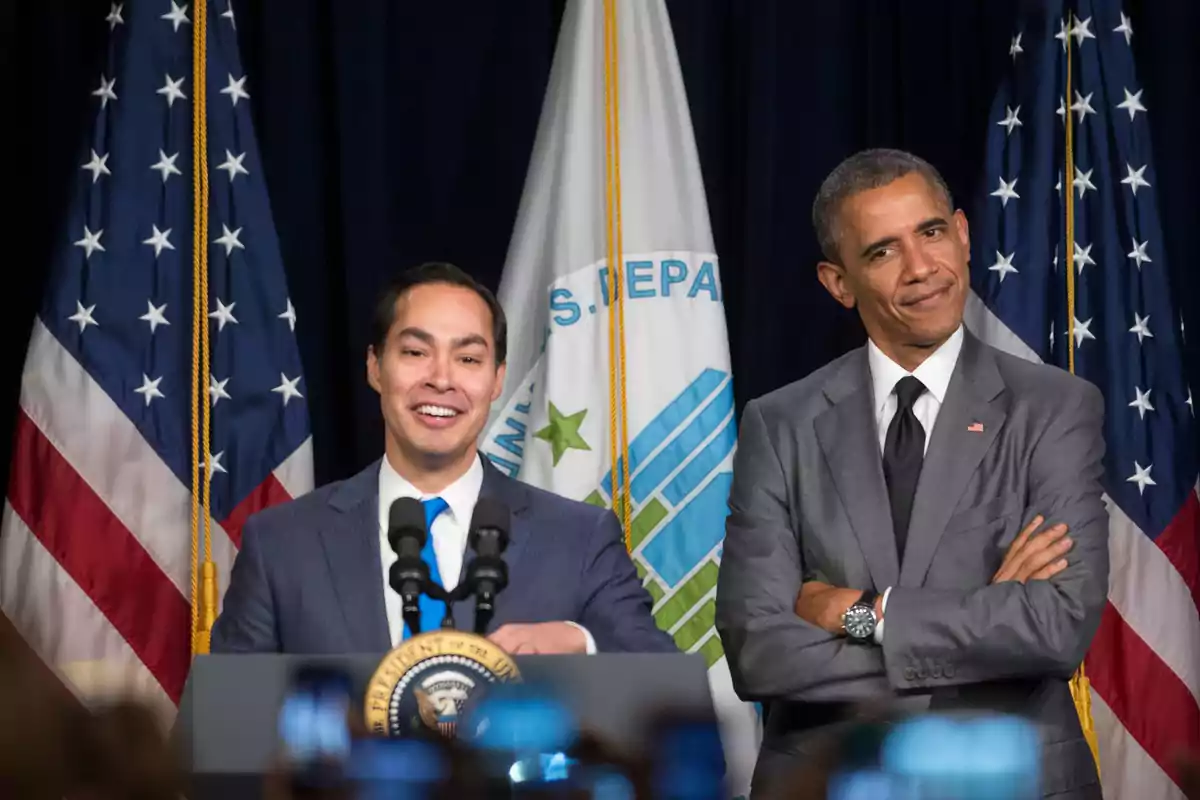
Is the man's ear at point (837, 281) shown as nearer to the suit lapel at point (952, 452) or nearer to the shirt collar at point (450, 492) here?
the suit lapel at point (952, 452)

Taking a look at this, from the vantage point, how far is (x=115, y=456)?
12.9 ft

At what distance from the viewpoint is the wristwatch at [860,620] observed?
273cm

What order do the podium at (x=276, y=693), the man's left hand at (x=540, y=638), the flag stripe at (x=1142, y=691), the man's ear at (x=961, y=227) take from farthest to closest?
the flag stripe at (x=1142, y=691)
the man's ear at (x=961, y=227)
the man's left hand at (x=540, y=638)
the podium at (x=276, y=693)

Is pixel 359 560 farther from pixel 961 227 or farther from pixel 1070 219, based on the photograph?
pixel 1070 219

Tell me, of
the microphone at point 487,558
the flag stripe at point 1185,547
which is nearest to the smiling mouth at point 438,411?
the microphone at point 487,558

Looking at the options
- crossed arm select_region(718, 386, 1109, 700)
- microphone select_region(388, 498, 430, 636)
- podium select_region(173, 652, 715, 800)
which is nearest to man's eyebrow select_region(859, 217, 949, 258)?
crossed arm select_region(718, 386, 1109, 700)

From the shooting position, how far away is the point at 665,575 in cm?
404

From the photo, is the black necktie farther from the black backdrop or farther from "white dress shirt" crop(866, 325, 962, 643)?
the black backdrop

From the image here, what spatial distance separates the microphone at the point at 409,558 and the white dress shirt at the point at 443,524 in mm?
528

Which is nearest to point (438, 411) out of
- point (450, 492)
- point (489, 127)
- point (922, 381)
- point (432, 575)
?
point (450, 492)

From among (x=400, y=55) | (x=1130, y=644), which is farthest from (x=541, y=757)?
(x=400, y=55)

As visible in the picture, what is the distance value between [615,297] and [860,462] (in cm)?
131

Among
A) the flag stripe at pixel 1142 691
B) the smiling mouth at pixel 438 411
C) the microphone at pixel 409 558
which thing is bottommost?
the microphone at pixel 409 558

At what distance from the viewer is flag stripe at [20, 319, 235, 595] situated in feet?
12.9
